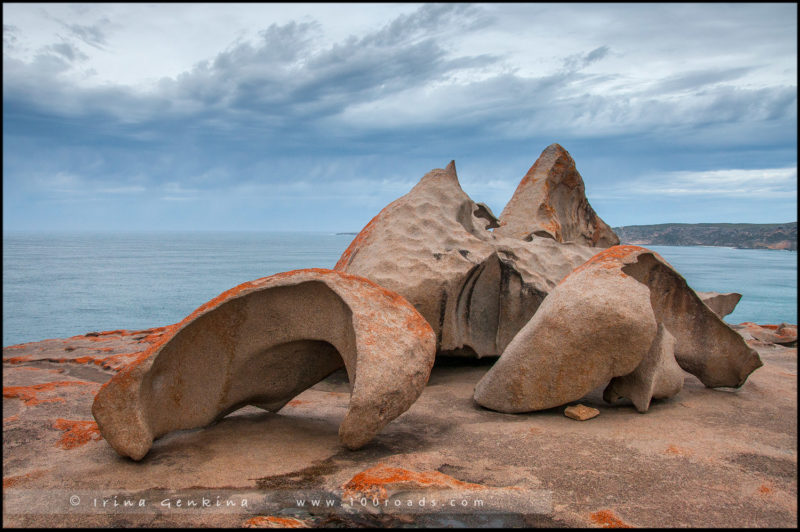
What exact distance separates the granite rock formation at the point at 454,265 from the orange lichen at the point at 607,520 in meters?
3.57

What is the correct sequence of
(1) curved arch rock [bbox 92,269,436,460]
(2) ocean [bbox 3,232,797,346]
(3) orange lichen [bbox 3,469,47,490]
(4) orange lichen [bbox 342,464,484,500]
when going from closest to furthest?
(4) orange lichen [bbox 342,464,484,500]
(3) orange lichen [bbox 3,469,47,490]
(1) curved arch rock [bbox 92,269,436,460]
(2) ocean [bbox 3,232,797,346]

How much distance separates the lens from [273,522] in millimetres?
2816

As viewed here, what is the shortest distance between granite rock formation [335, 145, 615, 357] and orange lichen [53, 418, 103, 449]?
3016 mm

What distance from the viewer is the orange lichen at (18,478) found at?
138 inches

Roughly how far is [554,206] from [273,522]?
29.2ft

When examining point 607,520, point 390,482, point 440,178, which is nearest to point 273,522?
point 390,482

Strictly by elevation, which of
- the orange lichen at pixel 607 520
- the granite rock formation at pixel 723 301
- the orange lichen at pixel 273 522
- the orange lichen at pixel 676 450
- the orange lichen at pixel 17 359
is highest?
the granite rock formation at pixel 723 301

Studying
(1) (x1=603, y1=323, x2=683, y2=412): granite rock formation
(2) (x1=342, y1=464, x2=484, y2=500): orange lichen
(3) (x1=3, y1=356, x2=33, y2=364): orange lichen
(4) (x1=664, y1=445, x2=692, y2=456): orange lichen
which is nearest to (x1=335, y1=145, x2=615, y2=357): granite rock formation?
(1) (x1=603, y1=323, x2=683, y2=412): granite rock formation

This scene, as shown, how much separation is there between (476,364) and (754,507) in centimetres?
449

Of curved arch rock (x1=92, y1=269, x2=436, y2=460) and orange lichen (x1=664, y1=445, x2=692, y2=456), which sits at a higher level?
curved arch rock (x1=92, y1=269, x2=436, y2=460)

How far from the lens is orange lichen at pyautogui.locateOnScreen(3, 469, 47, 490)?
3512 mm

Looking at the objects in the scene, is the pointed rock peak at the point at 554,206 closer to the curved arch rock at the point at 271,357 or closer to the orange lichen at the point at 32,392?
the curved arch rock at the point at 271,357

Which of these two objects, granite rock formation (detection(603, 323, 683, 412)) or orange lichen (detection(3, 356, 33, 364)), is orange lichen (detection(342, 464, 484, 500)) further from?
orange lichen (detection(3, 356, 33, 364))

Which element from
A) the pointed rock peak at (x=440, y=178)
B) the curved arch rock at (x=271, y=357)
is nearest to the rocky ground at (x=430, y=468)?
the curved arch rock at (x=271, y=357)
